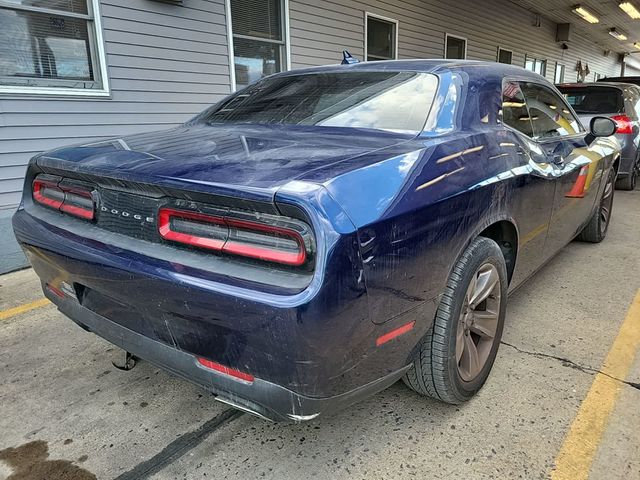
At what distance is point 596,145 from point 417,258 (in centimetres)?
312

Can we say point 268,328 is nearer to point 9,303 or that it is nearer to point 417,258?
point 417,258

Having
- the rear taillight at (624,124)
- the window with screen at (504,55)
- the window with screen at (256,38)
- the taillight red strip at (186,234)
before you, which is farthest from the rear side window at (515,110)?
the window with screen at (504,55)

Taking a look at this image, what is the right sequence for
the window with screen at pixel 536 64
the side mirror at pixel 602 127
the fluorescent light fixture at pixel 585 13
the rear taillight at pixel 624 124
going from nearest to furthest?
the side mirror at pixel 602 127 → the rear taillight at pixel 624 124 → the fluorescent light fixture at pixel 585 13 → the window with screen at pixel 536 64

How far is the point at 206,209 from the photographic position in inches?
62.7

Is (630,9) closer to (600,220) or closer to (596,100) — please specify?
(596,100)

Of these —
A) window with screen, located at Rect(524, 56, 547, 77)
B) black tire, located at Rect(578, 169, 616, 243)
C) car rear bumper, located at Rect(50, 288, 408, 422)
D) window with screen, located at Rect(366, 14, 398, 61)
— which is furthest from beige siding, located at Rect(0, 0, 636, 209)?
window with screen, located at Rect(524, 56, 547, 77)

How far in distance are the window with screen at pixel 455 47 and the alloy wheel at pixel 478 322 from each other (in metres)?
10.3

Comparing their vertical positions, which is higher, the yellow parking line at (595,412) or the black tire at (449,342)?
the black tire at (449,342)

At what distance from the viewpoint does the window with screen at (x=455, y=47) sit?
449 inches

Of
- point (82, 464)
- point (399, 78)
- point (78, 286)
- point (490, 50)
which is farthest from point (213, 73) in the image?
point (490, 50)

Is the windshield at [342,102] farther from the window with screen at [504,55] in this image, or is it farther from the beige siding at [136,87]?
the window with screen at [504,55]

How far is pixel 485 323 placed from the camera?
2338mm

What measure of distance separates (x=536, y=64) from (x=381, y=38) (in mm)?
9834

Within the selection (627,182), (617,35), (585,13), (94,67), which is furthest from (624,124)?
(617,35)
